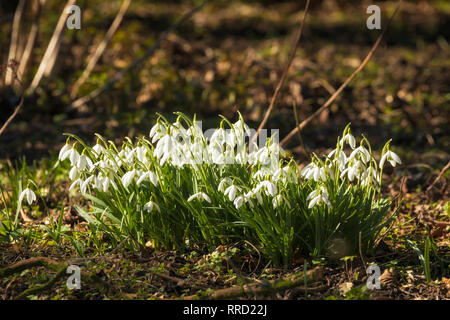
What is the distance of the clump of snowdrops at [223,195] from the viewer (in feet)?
8.50

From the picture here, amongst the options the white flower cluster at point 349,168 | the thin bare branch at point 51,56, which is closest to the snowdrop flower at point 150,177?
the white flower cluster at point 349,168

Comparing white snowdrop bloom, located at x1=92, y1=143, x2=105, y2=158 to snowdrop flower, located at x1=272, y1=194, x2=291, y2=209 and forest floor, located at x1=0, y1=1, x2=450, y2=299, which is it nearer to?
forest floor, located at x1=0, y1=1, x2=450, y2=299

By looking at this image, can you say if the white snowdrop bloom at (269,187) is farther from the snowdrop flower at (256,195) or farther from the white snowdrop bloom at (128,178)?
the white snowdrop bloom at (128,178)

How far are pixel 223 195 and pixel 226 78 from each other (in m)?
3.58

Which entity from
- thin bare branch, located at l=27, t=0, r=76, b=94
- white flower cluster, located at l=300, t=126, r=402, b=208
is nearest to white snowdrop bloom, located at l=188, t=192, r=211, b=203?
white flower cluster, located at l=300, t=126, r=402, b=208

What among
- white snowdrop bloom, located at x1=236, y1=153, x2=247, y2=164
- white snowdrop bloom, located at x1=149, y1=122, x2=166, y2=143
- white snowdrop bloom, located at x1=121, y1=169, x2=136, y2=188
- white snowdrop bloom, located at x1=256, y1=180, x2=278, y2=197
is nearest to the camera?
white snowdrop bloom, located at x1=256, y1=180, x2=278, y2=197

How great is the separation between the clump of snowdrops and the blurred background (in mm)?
1992

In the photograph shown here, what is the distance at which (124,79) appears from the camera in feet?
19.7

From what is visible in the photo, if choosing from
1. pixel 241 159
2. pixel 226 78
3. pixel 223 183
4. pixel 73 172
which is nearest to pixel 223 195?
pixel 223 183

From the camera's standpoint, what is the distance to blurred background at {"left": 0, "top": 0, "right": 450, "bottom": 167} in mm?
5250

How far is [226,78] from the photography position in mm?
6168

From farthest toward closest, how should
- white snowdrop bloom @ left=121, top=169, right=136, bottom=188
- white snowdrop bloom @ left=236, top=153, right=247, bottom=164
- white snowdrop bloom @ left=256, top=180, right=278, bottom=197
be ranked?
white snowdrop bloom @ left=236, top=153, right=247, bottom=164 < white snowdrop bloom @ left=121, top=169, right=136, bottom=188 < white snowdrop bloom @ left=256, top=180, right=278, bottom=197

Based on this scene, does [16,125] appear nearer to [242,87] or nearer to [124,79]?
[124,79]
